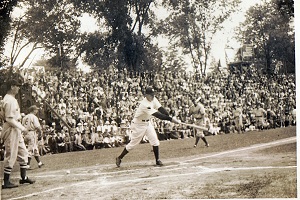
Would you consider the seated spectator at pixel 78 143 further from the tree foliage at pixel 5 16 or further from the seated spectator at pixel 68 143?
the tree foliage at pixel 5 16

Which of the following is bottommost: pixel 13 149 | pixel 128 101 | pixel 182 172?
pixel 182 172

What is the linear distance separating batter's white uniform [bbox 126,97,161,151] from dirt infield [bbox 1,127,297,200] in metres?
0.14

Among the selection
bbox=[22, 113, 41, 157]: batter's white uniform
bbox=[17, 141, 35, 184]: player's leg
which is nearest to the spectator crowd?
bbox=[22, 113, 41, 157]: batter's white uniform

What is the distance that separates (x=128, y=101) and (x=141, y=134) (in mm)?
494

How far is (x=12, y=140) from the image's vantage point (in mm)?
4496

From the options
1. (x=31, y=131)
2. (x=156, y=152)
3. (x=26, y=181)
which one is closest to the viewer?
(x=26, y=181)

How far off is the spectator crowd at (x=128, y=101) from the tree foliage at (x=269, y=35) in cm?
23

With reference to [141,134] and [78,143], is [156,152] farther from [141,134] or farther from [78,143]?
[78,143]

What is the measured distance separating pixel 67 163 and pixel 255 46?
2.81 metres

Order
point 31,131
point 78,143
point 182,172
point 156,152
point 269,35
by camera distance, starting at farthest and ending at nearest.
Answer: point 78,143, point 31,131, point 269,35, point 156,152, point 182,172

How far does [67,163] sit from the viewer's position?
485 centimetres

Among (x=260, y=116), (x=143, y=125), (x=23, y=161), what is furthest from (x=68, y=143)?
(x=260, y=116)

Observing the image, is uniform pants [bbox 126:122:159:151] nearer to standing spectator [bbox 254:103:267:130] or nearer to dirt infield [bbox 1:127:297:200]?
dirt infield [bbox 1:127:297:200]

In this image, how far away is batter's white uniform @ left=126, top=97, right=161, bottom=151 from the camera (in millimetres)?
4684
